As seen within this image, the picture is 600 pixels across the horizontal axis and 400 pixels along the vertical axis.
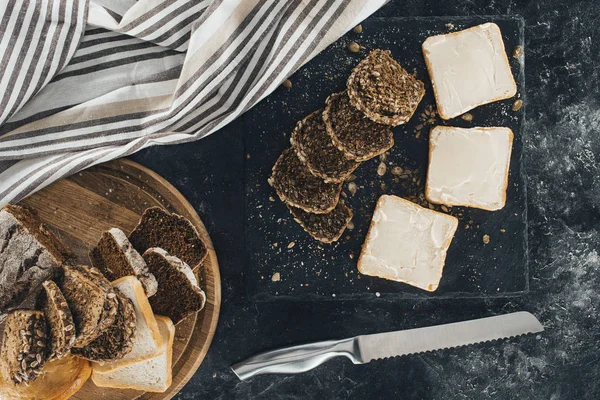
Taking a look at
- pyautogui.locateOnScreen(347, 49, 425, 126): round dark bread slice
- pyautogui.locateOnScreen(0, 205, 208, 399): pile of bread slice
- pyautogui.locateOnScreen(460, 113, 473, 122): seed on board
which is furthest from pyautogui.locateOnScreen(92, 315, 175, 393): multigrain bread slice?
pyautogui.locateOnScreen(460, 113, 473, 122): seed on board

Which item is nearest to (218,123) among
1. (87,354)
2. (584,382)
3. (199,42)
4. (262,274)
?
(199,42)

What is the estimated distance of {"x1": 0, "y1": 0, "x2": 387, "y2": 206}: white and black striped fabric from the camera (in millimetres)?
1993

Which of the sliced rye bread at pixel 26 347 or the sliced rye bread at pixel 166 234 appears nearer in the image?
the sliced rye bread at pixel 26 347

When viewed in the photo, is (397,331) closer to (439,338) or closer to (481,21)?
(439,338)

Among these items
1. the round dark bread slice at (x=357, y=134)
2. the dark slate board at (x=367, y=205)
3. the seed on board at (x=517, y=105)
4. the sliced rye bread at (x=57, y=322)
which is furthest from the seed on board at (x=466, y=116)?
the sliced rye bread at (x=57, y=322)

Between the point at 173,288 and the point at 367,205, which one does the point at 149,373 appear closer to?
the point at 173,288

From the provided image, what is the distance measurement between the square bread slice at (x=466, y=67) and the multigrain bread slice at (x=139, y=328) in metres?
1.08

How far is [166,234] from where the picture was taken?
2.07m

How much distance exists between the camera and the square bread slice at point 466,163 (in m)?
2.09

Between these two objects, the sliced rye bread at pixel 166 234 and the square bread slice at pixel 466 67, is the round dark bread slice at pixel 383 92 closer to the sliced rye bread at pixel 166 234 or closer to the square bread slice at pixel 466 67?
the square bread slice at pixel 466 67

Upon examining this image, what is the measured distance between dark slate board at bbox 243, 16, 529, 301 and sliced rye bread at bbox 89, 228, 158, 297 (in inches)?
14.0

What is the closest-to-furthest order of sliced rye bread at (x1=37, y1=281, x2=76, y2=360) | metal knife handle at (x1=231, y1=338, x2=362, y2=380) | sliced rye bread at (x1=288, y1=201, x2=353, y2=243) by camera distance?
sliced rye bread at (x1=37, y1=281, x2=76, y2=360) < sliced rye bread at (x1=288, y1=201, x2=353, y2=243) < metal knife handle at (x1=231, y1=338, x2=362, y2=380)

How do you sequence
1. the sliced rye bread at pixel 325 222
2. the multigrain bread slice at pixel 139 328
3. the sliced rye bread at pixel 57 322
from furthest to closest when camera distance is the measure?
the sliced rye bread at pixel 325 222 → the multigrain bread slice at pixel 139 328 → the sliced rye bread at pixel 57 322

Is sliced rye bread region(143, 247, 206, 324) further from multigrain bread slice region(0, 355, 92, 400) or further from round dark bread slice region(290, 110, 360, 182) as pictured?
round dark bread slice region(290, 110, 360, 182)
